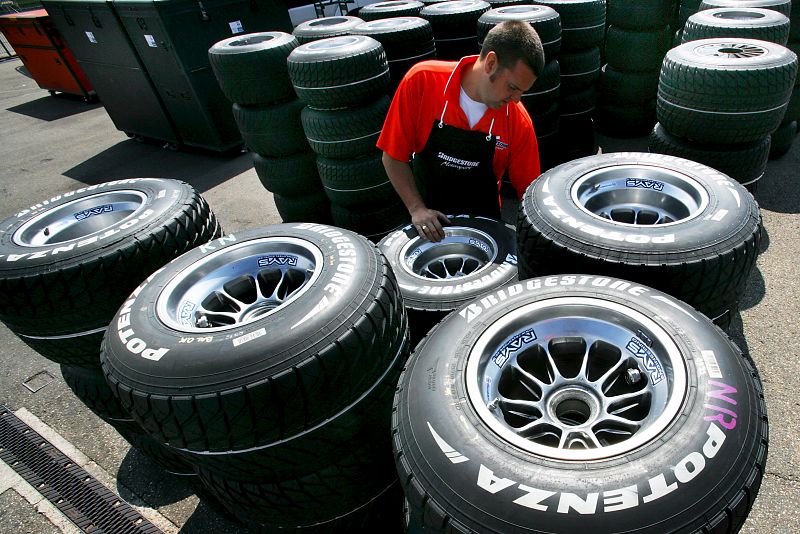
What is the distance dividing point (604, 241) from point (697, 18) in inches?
148

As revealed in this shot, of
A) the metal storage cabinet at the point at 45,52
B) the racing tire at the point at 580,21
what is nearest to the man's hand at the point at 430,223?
the racing tire at the point at 580,21

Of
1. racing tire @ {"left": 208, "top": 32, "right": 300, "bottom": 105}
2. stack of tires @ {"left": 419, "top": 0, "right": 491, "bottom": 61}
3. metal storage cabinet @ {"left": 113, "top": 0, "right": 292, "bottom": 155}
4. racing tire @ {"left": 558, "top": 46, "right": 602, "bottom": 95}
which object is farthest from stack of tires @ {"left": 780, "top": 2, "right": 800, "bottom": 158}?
metal storage cabinet @ {"left": 113, "top": 0, "right": 292, "bottom": 155}

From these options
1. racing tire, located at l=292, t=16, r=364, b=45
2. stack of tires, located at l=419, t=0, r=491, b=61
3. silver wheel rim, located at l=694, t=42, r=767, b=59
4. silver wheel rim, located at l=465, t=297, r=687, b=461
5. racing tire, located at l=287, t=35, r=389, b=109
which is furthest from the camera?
stack of tires, located at l=419, t=0, r=491, b=61

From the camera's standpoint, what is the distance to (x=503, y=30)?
94.1 inches

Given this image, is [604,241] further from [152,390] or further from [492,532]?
[152,390]

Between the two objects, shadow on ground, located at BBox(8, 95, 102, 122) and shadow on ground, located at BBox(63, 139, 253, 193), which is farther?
shadow on ground, located at BBox(8, 95, 102, 122)

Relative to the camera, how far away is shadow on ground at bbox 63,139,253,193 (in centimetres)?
695

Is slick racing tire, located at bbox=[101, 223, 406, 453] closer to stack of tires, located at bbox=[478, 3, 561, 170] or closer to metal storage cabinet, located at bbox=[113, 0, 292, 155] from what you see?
stack of tires, located at bbox=[478, 3, 561, 170]

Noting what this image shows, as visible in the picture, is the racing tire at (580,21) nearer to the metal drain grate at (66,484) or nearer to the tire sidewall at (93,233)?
the tire sidewall at (93,233)

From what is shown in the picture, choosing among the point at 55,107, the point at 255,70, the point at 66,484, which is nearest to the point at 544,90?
the point at 255,70

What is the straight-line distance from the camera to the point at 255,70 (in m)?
4.24

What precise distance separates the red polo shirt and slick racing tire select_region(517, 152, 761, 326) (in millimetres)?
609

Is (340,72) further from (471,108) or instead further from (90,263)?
(90,263)

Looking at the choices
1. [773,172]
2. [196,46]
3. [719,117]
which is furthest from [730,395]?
[196,46]
